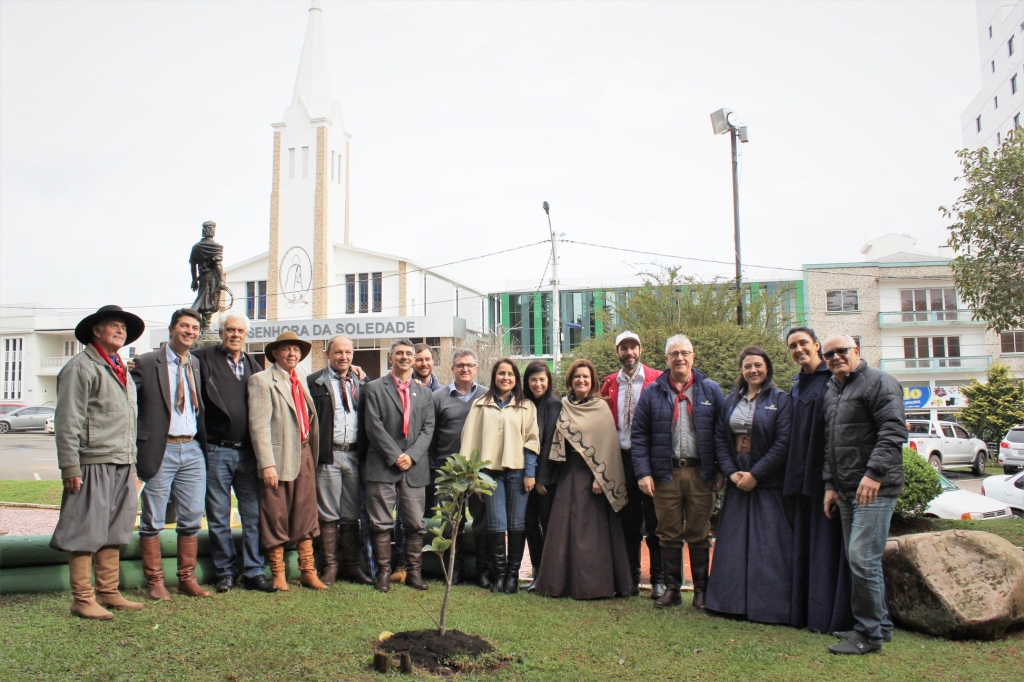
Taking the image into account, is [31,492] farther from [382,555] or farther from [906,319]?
[906,319]

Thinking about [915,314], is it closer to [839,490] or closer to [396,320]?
[396,320]

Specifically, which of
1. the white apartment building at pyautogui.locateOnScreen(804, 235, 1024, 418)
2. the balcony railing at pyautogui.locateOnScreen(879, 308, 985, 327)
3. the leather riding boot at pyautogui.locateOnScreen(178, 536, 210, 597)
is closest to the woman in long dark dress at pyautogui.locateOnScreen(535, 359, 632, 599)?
the leather riding boot at pyautogui.locateOnScreen(178, 536, 210, 597)

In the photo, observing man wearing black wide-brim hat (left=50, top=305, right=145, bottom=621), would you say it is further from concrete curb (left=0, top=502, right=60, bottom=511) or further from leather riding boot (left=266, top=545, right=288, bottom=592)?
concrete curb (left=0, top=502, right=60, bottom=511)

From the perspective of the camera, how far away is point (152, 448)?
5.44 m

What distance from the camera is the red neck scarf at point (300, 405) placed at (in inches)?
244

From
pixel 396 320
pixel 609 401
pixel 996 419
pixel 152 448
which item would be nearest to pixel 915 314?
pixel 996 419

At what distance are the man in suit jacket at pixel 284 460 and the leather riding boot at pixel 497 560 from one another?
1.41 m

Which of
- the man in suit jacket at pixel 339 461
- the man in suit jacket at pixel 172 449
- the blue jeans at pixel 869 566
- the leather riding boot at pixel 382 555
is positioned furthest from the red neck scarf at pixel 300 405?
the blue jeans at pixel 869 566

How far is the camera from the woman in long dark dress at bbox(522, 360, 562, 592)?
6.59m

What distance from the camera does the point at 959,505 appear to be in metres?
12.1

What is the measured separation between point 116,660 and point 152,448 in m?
1.56

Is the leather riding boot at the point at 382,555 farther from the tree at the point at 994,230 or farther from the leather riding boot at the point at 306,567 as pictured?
the tree at the point at 994,230

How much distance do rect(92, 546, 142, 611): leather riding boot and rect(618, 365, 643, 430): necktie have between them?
3.95m

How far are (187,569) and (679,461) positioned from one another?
380 centimetres
